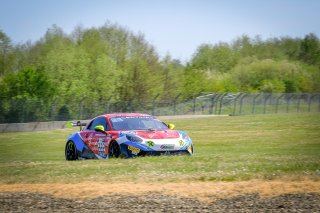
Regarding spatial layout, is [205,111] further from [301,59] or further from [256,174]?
[301,59]

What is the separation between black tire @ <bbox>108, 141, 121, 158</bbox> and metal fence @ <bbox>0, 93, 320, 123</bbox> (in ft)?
95.1

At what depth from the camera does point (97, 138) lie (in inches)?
733

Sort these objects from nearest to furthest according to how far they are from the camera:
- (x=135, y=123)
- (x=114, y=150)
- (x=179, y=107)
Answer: (x=114, y=150) → (x=135, y=123) → (x=179, y=107)

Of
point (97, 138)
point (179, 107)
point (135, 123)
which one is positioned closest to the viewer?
point (97, 138)

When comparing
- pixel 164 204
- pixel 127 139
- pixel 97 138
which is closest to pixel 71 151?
pixel 97 138

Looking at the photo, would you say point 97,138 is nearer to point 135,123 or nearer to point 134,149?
point 135,123

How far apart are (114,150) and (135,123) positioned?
1278 millimetres

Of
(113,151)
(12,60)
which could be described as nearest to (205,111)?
(12,60)

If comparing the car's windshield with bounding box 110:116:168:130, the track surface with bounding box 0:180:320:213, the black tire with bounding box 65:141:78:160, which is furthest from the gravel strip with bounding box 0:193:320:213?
the black tire with bounding box 65:141:78:160

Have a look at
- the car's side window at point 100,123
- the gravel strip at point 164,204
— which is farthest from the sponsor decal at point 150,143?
the gravel strip at point 164,204

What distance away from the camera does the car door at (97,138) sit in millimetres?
18312

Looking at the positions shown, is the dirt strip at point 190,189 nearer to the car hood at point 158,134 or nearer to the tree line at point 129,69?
the car hood at point 158,134

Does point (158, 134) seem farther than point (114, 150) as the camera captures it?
No

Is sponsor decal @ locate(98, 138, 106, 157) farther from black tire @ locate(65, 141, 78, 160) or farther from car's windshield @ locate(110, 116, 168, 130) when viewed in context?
black tire @ locate(65, 141, 78, 160)
